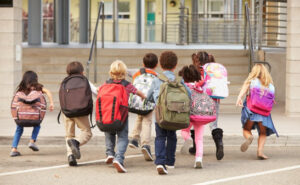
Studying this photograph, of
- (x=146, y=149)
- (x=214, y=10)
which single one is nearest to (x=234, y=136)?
(x=146, y=149)

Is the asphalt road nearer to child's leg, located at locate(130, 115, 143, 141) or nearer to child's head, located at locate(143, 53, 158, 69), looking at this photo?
child's leg, located at locate(130, 115, 143, 141)

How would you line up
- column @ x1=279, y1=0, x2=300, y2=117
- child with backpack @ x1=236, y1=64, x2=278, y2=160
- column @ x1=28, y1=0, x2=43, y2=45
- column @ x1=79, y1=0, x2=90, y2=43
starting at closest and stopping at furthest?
1. child with backpack @ x1=236, y1=64, x2=278, y2=160
2. column @ x1=279, y1=0, x2=300, y2=117
3. column @ x1=28, y1=0, x2=43, y2=45
4. column @ x1=79, y1=0, x2=90, y2=43

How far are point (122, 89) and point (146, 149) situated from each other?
1137 mm

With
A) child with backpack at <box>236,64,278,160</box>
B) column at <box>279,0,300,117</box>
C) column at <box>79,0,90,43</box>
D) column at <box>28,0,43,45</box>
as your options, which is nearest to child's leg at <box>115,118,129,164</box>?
child with backpack at <box>236,64,278,160</box>

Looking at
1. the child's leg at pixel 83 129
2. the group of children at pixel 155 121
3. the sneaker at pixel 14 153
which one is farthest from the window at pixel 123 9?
the child's leg at pixel 83 129

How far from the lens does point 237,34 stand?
105 ft

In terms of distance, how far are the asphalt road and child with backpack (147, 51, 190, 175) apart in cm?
28

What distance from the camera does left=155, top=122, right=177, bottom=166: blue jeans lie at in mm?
8953

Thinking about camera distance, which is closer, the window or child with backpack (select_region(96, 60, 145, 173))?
child with backpack (select_region(96, 60, 145, 173))

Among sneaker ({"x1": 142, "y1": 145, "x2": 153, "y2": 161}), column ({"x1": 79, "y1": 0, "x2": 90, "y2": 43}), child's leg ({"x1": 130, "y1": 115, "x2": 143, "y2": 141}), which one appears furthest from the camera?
column ({"x1": 79, "y1": 0, "x2": 90, "y2": 43})

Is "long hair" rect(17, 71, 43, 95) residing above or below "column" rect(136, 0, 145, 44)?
below

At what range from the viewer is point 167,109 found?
8.90 metres

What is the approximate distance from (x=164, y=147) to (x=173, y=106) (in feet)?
1.73

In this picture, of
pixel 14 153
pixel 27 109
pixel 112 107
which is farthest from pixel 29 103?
pixel 112 107
